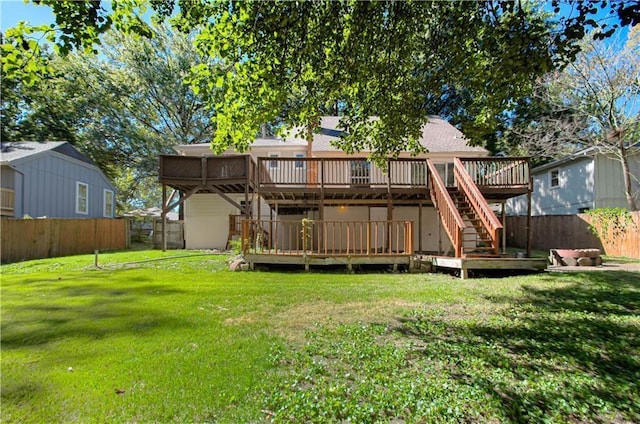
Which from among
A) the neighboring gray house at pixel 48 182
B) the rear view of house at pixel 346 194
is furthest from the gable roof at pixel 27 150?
the rear view of house at pixel 346 194

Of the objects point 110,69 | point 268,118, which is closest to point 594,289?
point 268,118

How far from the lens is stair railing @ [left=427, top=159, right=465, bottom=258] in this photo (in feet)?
27.4

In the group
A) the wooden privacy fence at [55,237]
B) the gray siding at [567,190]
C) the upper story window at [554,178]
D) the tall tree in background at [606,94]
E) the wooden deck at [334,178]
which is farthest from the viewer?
the upper story window at [554,178]

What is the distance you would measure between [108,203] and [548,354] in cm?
2266

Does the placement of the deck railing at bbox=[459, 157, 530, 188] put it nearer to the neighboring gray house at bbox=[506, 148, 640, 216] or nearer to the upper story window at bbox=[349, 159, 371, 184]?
the upper story window at bbox=[349, 159, 371, 184]

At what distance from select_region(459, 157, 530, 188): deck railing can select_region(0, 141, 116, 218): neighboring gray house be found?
1837 cm

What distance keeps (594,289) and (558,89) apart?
14.1 metres

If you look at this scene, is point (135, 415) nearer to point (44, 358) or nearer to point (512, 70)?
point (44, 358)

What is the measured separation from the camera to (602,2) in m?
3.98

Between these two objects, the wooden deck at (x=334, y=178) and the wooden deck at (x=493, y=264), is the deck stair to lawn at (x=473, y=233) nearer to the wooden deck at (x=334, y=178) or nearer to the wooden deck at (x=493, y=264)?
the wooden deck at (x=493, y=264)

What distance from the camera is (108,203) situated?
1995 cm

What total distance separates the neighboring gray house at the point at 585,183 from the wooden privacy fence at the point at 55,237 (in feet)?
73.8

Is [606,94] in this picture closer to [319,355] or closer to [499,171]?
[499,171]

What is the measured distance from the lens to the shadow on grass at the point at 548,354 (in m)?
2.47
